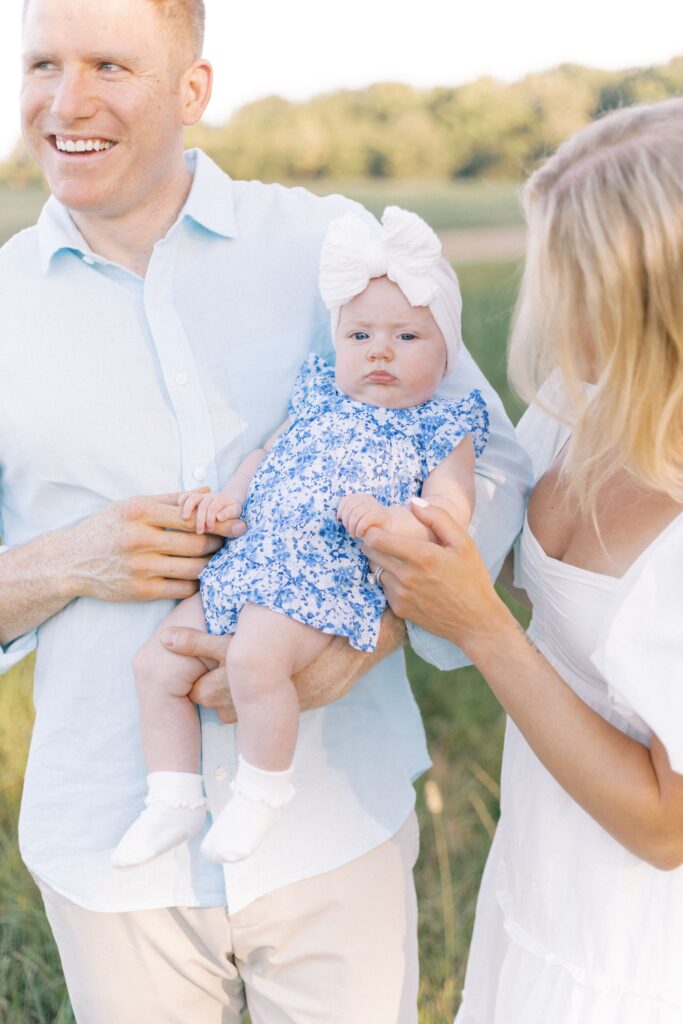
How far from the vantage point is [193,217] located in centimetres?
216

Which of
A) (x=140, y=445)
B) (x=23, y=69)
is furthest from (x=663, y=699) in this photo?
(x=23, y=69)

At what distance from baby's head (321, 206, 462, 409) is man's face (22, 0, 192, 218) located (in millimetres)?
396

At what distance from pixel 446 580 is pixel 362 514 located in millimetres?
175

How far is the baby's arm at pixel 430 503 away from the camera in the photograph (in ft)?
6.10

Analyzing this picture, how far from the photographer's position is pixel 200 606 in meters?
2.04

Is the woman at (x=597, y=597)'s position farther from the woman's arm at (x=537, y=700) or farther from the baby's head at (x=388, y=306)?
the baby's head at (x=388, y=306)

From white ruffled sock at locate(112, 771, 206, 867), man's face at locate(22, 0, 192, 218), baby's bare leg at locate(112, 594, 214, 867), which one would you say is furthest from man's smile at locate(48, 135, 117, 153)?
white ruffled sock at locate(112, 771, 206, 867)

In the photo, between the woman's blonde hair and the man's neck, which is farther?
the man's neck

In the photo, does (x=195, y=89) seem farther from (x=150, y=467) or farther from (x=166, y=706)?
(x=166, y=706)

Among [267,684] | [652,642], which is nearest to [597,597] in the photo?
[652,642]

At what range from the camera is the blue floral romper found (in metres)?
1.92

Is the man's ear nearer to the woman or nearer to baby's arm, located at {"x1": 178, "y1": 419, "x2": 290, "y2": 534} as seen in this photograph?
baby's arm, located at {"x1": 178, "y1": 419, "x2": 290, "y2": 534}

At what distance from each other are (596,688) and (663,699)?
0.23 m

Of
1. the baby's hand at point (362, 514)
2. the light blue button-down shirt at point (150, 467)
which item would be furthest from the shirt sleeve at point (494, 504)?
the baby's hand at point (362, 514)
